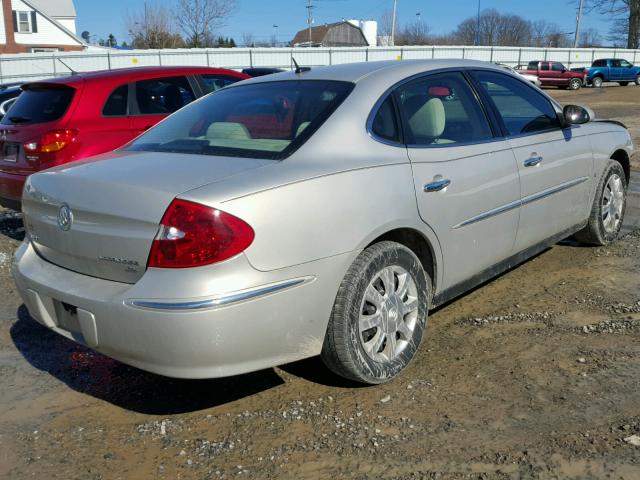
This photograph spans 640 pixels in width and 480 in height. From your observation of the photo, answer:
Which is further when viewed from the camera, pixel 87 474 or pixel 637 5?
pixel 637 5

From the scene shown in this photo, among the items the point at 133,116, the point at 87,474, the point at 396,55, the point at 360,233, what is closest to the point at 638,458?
the point at 360,233

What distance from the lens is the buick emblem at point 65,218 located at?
2.97m

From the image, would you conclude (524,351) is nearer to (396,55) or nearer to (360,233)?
(360,233)

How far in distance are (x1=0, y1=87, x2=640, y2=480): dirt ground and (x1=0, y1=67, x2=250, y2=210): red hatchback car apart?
7.71 feet

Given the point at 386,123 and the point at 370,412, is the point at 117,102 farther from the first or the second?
the point at 370,412

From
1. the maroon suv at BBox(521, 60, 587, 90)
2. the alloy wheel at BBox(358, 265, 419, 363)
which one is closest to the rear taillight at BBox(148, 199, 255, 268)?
the alloy wheel at BBox(358, 265, 419, 363)

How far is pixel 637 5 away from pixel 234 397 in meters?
65.7

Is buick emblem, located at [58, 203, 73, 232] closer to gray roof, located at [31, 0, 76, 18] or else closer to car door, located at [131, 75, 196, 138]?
car door, located at [131, 75, 196, 138]

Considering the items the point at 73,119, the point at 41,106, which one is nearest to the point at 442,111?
the point at 73,119

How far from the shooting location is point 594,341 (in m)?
3.76

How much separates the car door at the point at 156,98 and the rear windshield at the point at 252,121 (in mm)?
2695

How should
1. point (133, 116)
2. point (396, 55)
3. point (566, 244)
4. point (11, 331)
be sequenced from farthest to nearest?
point (396, 55) → point (133, 116) → point (566, 244) → point (11, 331)

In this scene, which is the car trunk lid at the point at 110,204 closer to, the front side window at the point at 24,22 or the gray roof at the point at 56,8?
the front side window at the point at 24,22

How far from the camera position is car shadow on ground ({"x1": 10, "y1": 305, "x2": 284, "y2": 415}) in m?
3.29
